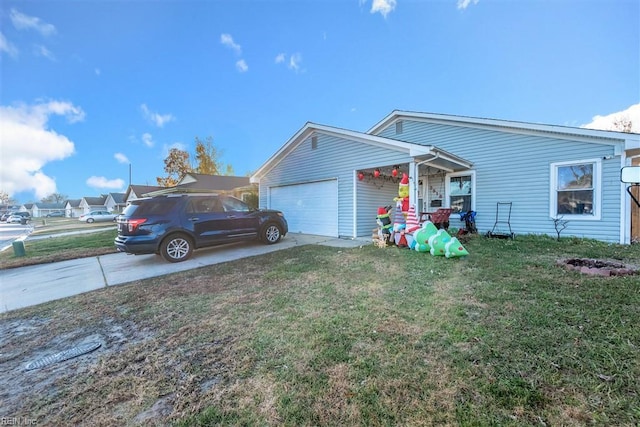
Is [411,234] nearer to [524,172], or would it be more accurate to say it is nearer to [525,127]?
[524,172]

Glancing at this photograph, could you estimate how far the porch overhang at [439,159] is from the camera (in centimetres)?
702

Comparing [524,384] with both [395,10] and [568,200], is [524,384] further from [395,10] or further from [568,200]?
[395,10]

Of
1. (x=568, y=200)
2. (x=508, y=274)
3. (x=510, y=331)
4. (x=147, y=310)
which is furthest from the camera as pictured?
(x=568, y=200)

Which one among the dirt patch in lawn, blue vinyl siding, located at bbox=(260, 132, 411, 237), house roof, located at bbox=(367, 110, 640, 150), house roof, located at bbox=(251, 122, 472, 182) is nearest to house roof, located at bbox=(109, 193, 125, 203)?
house roof, located at bbox=(251, 122, 472, 182)

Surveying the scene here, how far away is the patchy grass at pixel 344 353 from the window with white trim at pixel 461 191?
17.3 ft

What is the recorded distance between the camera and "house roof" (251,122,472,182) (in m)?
7.16

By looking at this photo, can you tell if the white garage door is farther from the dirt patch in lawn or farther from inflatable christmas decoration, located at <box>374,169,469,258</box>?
the dirt patch in lawn

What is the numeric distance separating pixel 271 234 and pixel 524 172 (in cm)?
799

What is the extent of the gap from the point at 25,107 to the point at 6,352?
9.84 metres

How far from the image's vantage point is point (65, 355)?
265 cm

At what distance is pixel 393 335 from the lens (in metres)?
2.64

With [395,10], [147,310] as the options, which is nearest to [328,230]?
[147,310]

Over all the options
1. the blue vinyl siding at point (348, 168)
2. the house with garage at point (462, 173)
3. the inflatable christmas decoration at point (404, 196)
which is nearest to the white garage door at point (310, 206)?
the house with garage at point (462, 173)

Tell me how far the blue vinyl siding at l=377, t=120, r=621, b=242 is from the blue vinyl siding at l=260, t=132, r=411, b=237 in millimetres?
2978
